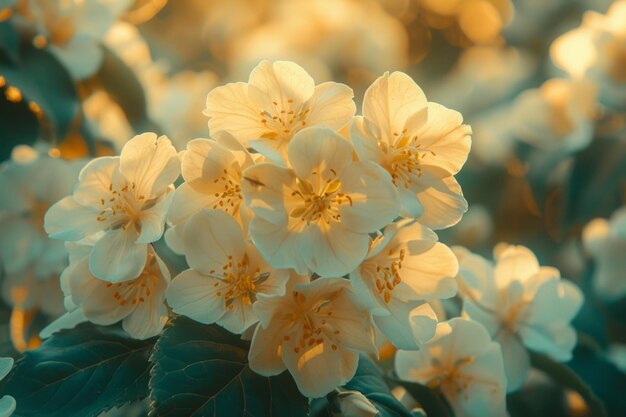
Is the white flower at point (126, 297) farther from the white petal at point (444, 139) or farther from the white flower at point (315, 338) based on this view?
the white petal at point (444, 139)

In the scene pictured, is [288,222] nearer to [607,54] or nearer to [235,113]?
[235,113]

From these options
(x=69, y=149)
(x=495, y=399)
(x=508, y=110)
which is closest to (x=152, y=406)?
(x=495, y=399)

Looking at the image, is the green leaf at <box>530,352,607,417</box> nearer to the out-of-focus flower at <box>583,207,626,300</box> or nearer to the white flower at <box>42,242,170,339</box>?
the out-of-focus flower at <box>583,207,626,300</box>

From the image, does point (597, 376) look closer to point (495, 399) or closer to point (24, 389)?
point (495, 399)

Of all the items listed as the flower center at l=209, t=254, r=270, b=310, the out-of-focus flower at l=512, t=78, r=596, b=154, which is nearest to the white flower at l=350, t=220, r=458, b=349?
the flower center at l=209, t=254, r=270, b=310

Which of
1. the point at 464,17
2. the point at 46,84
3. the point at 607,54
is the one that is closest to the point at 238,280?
the point at 46,84

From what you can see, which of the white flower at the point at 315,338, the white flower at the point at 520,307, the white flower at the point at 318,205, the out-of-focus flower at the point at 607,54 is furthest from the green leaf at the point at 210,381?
the out-of-focus flower at the point at 607,54
